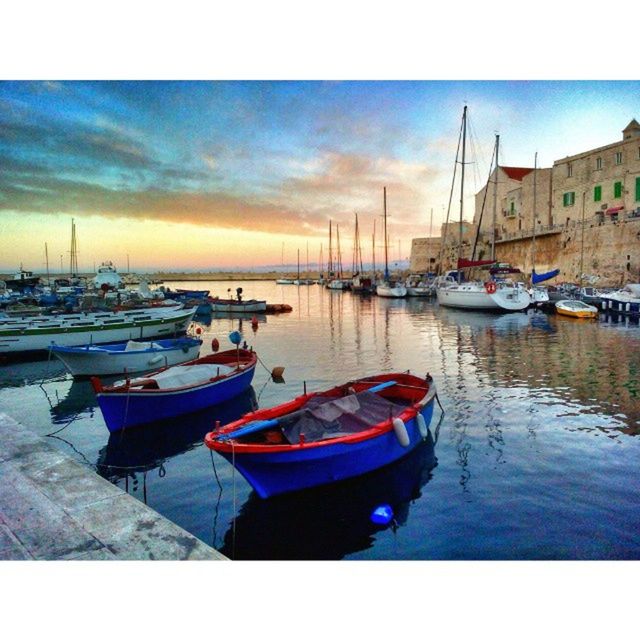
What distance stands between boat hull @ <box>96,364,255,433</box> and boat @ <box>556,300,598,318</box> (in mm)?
17877

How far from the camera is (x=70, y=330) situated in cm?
1427

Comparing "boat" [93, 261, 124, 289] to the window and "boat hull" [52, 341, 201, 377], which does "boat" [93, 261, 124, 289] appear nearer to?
"boat hull" [52, 341, 201, 377]

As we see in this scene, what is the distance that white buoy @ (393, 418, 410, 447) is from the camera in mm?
5383

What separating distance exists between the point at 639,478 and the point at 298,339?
12483 millimetres

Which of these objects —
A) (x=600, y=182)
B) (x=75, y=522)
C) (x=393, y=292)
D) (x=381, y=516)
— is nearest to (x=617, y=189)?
(x=600, y=182)

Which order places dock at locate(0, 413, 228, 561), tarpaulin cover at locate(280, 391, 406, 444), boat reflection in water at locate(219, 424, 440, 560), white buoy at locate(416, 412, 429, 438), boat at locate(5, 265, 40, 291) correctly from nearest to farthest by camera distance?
1. dock at locate(0, 413, 228, 561)
2. boat reflection in water at locate(219, 424, 440, 560)
3. tarpaulin cover at locate(280, 391, 406, 444)
4. white buoy at locate(416, 412, 429, 438)
5. boat at locate(5, 265, 40, 291)

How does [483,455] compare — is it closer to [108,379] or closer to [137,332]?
[108,379]

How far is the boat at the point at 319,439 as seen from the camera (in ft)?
15.2

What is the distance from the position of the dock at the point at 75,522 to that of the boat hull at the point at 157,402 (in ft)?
8.15

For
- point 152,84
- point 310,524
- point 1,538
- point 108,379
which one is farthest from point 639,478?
point 108,379

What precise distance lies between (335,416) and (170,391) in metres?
3.28

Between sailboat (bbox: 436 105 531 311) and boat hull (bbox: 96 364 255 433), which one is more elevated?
sailboat (bbox: 436 105 531 311)

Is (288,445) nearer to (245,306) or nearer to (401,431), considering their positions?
(401,431)

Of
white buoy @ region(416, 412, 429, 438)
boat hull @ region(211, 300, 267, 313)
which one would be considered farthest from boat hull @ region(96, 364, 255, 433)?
boat hull @ region(211, 300, 267, 313)
